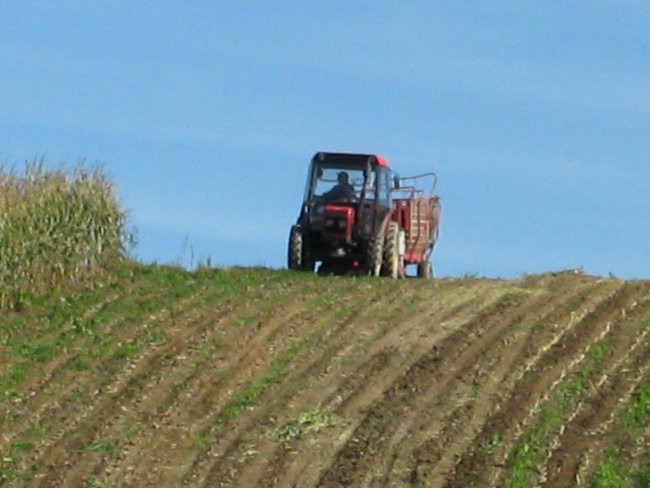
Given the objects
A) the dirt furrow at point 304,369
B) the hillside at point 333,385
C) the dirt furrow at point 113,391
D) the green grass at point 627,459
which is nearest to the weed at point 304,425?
the hillside at point 333,385

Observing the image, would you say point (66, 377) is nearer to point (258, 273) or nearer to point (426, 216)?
point (258, 273)

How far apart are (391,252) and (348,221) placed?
880 mm

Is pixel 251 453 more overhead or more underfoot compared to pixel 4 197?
more underfoot

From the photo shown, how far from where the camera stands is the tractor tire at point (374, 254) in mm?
25600

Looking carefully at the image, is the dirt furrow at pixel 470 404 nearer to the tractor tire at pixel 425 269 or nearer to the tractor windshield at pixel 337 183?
the tractor windshield at pixel 337 183

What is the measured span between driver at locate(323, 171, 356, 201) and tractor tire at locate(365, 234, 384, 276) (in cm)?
91

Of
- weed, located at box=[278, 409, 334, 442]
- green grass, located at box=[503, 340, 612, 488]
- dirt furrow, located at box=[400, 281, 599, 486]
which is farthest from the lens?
weed, located at box=[278, 409, 334, 442]

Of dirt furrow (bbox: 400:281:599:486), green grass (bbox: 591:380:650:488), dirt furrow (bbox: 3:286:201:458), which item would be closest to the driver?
dirt furrow (bbox: 3:286:201:458)

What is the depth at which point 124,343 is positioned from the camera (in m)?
20.4

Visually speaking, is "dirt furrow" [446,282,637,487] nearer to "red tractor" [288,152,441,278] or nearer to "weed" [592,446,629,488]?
"weed" [592,446,629,488]

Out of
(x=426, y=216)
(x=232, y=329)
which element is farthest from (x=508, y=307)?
(x=426, y=216)

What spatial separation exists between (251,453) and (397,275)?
10414mm

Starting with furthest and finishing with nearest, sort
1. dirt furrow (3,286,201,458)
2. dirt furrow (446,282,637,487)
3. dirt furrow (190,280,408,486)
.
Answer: dirt furrow (3,286,201,458), dirt furrow (190,280,408,486), dirt furrow (446,282,637,487)

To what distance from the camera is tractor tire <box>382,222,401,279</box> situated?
2620cm
